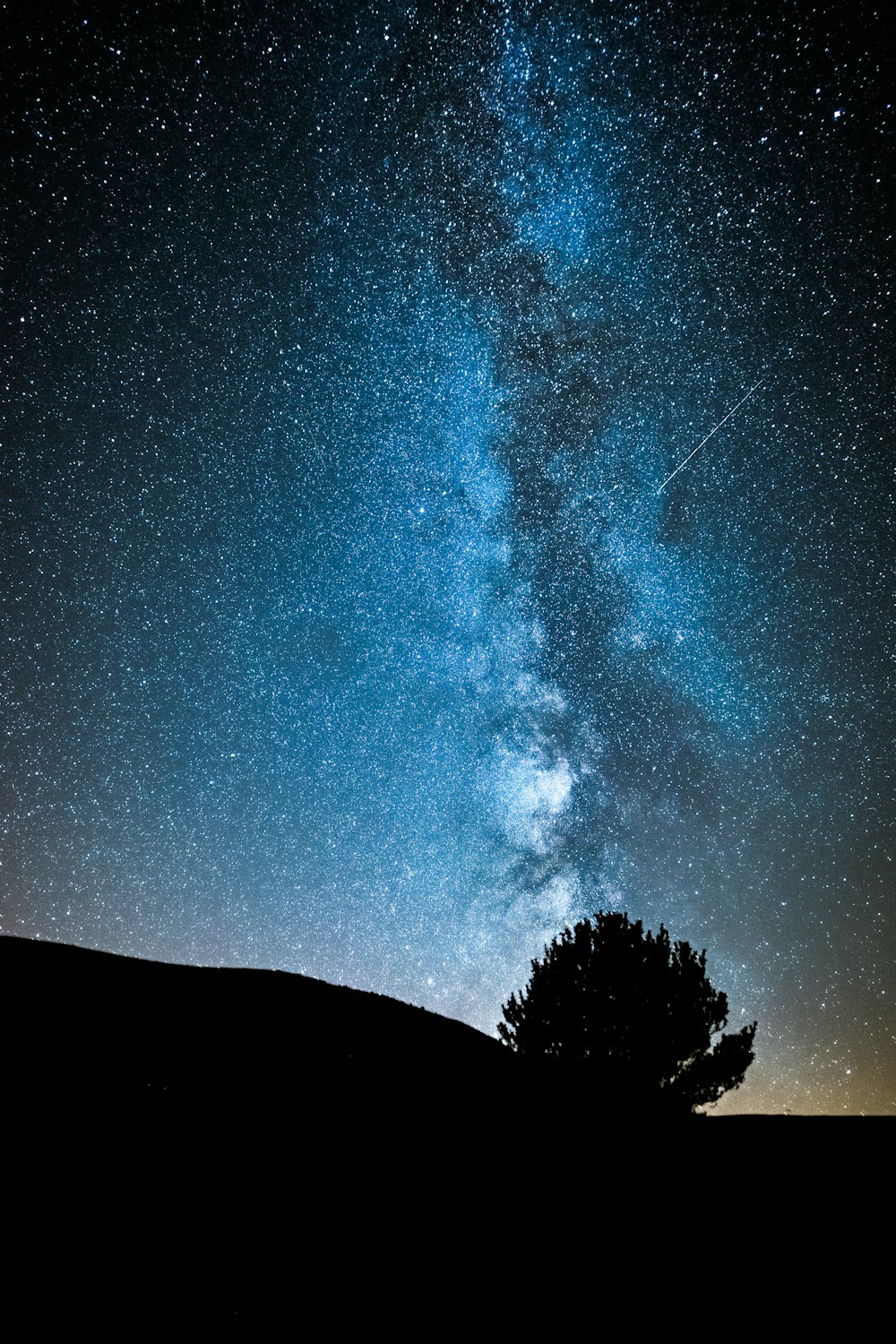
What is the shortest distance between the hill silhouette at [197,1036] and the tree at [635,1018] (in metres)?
8.03

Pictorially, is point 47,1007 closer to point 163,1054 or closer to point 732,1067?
point 163,1054

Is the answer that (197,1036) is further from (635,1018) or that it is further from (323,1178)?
(635,1018)

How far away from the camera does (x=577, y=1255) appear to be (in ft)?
12.8

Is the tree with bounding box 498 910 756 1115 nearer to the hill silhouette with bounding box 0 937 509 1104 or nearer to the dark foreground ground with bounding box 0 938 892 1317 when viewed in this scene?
the hill silhouette with bounding box 0 937 509 1104

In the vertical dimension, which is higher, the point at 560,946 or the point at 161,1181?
the point at 560,946

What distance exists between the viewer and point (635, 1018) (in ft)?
51.6

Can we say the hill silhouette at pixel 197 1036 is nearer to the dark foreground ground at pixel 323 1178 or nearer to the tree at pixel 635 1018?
the dark foreground ground at pixel 323 1178

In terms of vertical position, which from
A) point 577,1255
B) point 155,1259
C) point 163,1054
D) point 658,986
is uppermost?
point 658,986

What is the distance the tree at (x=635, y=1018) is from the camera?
15414 millimetres

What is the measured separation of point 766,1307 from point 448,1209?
86.6 inches

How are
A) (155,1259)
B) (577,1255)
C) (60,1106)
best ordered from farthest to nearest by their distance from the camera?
(60,1106) < (577,1255) < (155,1259)

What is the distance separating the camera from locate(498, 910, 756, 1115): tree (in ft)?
50.6

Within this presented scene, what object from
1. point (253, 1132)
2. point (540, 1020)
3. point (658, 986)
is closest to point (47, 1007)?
point (253, 1132)

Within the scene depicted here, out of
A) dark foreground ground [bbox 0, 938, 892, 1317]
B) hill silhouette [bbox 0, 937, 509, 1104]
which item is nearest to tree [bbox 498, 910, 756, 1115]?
hill silhouette [bbox 0, 937, 509, 1104]
